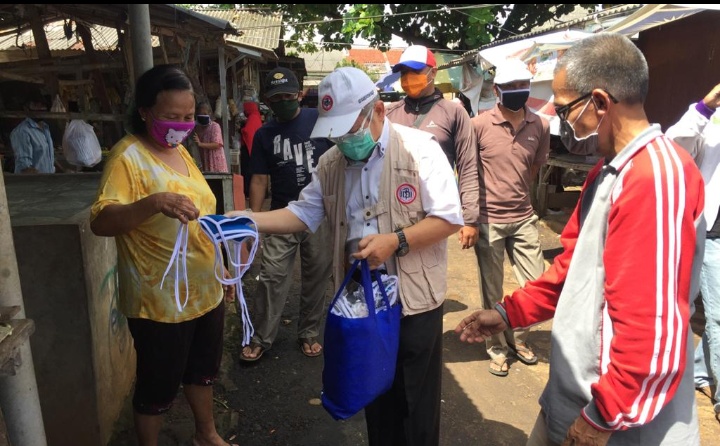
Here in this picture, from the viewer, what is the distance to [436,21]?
14461mm

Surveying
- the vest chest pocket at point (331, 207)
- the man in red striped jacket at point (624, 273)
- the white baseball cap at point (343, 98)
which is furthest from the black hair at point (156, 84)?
the man in red striped jacket at point (624, 273)

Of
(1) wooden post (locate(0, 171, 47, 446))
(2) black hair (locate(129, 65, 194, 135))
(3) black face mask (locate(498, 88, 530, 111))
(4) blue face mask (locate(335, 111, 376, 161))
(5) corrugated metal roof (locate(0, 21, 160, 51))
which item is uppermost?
(5) corrugated metal roof (locate(0, 21, 160, 51))

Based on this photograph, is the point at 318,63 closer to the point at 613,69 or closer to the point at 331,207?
the point at 331,207

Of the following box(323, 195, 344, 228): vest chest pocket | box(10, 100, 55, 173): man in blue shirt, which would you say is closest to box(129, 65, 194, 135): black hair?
box(323, 195, 344, 228): vest chest pocket

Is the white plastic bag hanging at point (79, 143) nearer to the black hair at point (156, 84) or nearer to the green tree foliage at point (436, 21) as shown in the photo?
the black hair at point (156, 84)

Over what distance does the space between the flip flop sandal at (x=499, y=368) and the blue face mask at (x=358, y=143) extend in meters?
2.33

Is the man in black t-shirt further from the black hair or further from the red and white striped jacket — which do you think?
the red and white striped jacket

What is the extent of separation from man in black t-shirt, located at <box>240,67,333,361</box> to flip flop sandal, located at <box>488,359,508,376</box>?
52.0 inches

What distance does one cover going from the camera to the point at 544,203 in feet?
26.6

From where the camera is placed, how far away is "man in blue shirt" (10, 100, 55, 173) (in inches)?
225

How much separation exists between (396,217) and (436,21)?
Result: 13711 mm

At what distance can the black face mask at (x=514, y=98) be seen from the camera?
12.0 feet

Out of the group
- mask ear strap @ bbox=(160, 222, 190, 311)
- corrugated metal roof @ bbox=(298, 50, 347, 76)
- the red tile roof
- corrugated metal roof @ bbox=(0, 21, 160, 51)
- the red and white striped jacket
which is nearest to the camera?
the red and white striped jacket

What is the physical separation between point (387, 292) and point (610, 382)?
37.7 inches
